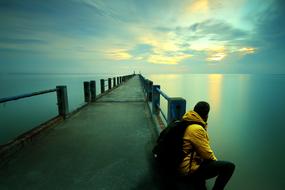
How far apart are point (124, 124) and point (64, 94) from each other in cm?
251

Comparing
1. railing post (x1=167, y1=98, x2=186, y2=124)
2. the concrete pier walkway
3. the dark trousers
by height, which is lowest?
the concrete pier walkway

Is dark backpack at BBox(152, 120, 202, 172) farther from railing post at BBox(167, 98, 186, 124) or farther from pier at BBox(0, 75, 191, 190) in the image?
railing post at BBox(167, 98, 186, 124)

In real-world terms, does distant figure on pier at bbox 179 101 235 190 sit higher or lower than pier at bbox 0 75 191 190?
higher

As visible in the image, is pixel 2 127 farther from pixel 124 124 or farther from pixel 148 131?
pixel 148 131

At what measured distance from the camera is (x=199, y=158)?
91.4 inches

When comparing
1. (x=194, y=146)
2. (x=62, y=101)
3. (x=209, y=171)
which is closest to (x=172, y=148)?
(x=194, y=146)

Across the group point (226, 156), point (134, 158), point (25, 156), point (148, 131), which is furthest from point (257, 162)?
point (25, 156)

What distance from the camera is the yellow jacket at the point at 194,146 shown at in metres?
2.15

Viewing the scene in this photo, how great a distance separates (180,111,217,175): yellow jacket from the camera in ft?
7.06

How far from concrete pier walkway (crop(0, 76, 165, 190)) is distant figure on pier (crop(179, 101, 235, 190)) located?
60cm

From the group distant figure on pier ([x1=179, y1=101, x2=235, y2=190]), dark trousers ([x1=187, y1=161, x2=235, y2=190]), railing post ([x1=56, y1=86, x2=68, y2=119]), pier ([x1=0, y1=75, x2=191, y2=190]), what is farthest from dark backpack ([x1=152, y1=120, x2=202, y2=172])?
railing post ([x1=56, y1=86, x2=68, y2=119])

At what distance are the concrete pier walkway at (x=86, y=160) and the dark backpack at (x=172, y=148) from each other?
50 centimetres

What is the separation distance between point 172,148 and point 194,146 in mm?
290

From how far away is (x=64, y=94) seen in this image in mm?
Result: 5945
